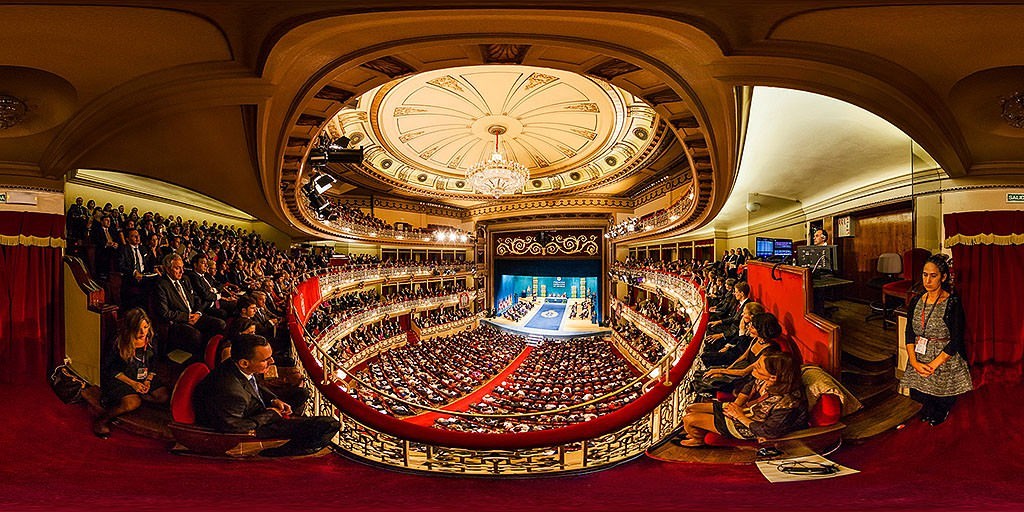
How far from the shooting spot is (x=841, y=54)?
1.41 metres

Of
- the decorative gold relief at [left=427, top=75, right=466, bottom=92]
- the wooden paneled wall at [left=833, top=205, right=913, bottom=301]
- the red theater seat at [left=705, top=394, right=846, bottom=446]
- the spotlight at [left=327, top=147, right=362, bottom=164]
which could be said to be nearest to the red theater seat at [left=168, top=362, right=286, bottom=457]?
the red theater seat at [left=705, top=394, right=846, bottom=446]

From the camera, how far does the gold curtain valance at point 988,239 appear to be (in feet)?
5.02

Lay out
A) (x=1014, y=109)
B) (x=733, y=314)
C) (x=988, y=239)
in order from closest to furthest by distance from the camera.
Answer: (x=1014, y=109), (x=988, y=239), (x=733, y=314)

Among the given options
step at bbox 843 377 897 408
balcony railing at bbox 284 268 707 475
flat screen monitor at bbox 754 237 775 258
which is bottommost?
balcony railing at bbox 284 268 707 475

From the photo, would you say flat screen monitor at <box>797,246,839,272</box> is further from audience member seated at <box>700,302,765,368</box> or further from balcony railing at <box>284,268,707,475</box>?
balcony railing at <box>284,268,707,475</box>

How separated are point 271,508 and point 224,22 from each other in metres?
2.26

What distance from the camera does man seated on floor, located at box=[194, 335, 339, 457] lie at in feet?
5.59

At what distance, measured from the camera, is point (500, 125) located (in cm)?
673

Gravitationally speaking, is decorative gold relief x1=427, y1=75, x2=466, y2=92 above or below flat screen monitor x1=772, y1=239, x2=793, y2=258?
above

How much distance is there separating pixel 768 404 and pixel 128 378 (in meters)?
3.48

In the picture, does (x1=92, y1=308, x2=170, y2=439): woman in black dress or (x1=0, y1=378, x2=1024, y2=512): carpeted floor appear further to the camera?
(x1=92, y1=308, x2=170, y2=439): woman in black dress

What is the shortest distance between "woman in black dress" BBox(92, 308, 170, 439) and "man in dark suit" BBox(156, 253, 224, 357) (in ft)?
0.38

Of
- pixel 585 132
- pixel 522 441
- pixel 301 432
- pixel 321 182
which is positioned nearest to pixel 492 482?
pixel 522 441

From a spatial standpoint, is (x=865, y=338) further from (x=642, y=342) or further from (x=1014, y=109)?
(x=642, y=342)
